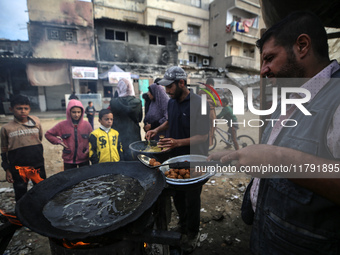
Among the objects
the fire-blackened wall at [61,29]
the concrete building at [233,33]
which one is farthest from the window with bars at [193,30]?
the fire-blackened wall at [61,29]

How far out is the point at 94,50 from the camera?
16.9 metres

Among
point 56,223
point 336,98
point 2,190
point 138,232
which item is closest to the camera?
point 336,98

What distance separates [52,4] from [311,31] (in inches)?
850

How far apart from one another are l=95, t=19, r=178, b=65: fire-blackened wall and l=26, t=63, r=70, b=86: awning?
140 inches

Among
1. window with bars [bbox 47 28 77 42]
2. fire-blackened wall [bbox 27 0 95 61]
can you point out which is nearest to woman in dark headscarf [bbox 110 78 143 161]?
fire-blackened wall [bbox 27 0 95 61]

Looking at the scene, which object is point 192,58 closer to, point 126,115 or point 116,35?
point 116,35

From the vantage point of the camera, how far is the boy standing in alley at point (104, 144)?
3.28 m

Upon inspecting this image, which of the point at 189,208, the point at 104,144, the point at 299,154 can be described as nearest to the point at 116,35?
the point at 104,144

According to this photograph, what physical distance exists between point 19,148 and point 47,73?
15683mm

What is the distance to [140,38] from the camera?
717 inches

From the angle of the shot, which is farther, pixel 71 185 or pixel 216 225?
pixel 216 225

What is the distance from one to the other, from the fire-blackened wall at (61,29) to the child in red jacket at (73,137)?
16.0 meters

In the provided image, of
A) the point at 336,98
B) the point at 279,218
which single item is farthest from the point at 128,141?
the point at 336,98

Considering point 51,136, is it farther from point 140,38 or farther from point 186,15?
point 186,15
